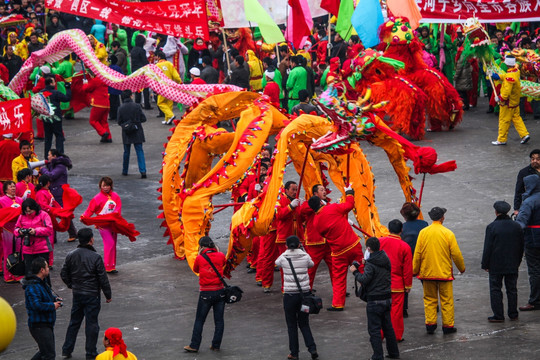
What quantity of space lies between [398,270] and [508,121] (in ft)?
32.8

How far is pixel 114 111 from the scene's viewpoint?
80.3 feet

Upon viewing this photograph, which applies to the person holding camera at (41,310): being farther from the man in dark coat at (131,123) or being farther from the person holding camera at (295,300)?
the man in dark coat at (131,123)

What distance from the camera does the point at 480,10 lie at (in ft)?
67.3

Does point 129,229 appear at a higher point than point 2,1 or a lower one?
lower

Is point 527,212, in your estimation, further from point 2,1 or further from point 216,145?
point 2,1

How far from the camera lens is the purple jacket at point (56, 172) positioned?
15.4 meters

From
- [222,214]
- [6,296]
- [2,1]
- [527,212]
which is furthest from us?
[2,1]

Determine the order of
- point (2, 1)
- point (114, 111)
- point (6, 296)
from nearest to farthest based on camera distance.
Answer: point (6, 296) < point (114, 111) < point (2, 1)

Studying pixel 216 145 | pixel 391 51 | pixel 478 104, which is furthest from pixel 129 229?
pixel 478 104

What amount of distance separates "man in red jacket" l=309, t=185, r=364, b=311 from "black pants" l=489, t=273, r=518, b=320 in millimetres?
1529

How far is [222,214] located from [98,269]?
266 inches

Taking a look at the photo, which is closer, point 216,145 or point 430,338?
point 430,338

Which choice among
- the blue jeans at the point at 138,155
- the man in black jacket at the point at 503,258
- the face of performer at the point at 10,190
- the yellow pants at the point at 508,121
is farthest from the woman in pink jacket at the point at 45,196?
the yellow pants at the point at 508,121

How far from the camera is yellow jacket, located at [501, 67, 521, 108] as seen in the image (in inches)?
741
